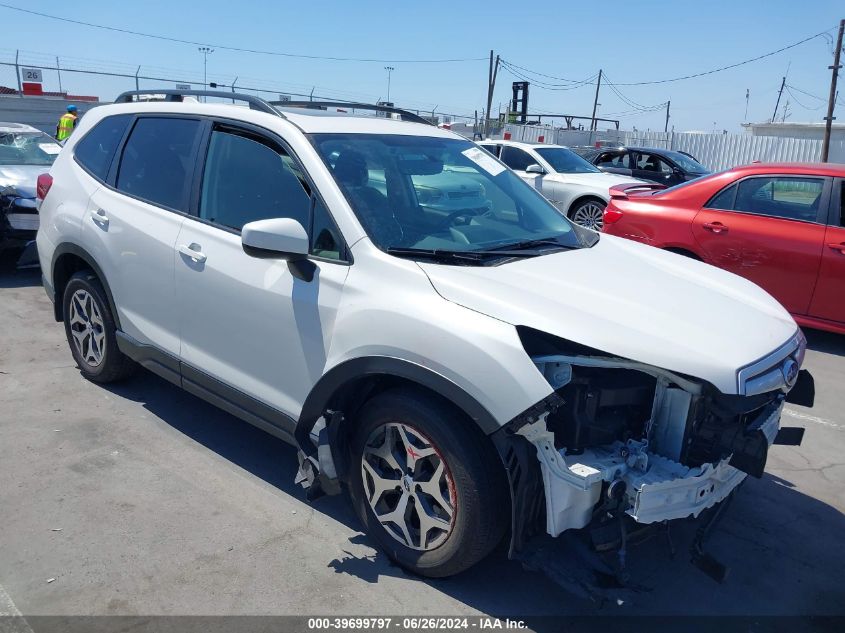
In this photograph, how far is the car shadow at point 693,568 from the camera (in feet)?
9.98

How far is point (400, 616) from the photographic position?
2891mm

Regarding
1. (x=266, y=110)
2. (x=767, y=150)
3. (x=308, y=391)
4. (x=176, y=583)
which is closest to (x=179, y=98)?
(x=266, y=110)

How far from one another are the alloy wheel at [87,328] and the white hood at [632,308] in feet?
9.03

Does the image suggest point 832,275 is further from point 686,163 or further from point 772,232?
point 686,163

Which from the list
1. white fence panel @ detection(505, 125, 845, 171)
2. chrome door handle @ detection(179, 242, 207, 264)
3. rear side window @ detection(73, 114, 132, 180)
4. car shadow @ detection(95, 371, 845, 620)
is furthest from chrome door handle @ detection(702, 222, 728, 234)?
white fence panel @ detection(505, 125, 845, 171)

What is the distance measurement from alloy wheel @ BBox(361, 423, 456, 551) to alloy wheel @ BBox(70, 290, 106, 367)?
243cm

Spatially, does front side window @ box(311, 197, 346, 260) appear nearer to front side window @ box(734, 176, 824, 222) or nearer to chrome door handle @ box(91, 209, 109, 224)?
chrome door handle @ box(91, 209, 109, 224)

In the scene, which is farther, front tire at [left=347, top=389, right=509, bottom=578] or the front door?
the front door

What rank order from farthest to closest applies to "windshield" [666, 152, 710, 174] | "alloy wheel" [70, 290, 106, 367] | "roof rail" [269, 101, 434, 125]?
"windshield" [666, 152, 710, 174], "alloy wheel" [70, 290, 106, 367], "roof rail" [269, 101, 434, 125]

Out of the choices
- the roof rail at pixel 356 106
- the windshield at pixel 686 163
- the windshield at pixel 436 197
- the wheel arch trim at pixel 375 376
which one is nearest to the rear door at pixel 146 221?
the roof rail at pixel 356 106

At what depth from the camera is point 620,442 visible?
9.12 ft

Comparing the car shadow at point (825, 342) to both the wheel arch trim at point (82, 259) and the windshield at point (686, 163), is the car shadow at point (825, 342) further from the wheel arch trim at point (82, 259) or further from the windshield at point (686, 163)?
the windshield at point (686, 163)

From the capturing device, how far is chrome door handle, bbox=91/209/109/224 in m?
4.37

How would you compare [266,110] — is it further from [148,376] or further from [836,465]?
[836,465]
